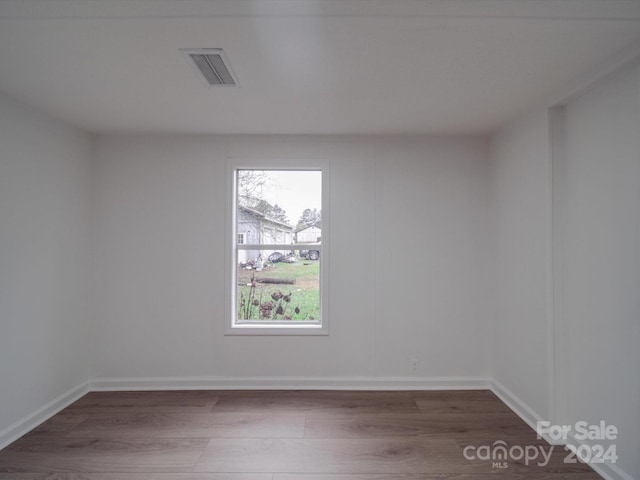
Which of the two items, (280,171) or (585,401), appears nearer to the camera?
(585,401)

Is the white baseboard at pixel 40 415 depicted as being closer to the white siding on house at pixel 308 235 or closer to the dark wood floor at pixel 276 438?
the dark wood floor at pixel 276 438

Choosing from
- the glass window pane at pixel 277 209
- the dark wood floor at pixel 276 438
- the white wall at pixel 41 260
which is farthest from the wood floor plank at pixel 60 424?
the glass window pane at pixel 277 209

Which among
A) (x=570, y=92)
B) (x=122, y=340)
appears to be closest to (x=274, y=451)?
(x=122, y=340)

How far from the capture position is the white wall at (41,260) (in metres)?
2.52

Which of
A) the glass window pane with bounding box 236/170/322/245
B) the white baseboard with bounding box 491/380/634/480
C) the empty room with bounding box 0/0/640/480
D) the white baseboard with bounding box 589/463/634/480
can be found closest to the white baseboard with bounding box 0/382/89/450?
the empty room with bounding box 0/0/640/480

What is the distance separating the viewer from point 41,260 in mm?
2816

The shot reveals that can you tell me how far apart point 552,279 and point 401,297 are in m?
1.29

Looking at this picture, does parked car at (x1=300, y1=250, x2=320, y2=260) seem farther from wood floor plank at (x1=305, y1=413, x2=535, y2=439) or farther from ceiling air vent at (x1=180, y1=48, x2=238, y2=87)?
ceiling air vent at (x1=180, y1=48, x2=238, y2=87)

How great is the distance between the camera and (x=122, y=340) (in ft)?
11.2

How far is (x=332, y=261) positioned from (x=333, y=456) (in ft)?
5.40

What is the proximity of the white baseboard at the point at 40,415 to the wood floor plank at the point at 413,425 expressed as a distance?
6.81 ft

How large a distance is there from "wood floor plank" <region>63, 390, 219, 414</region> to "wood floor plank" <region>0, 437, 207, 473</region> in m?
0.46

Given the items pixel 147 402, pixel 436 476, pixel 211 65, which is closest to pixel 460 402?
pixel 436 476

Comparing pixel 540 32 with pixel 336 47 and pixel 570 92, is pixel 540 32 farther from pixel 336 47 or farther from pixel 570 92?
pixel 336 47
